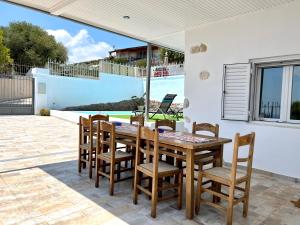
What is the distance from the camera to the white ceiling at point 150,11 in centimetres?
450

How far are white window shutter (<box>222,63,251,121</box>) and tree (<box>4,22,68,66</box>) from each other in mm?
18514

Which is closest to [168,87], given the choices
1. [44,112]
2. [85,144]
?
[44,112]

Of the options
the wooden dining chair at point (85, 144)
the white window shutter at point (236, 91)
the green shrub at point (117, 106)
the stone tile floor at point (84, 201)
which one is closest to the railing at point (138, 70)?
the green shrub at point (117, 106)

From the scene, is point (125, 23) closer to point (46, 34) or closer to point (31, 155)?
point (31, 155)

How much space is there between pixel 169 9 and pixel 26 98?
11989mm

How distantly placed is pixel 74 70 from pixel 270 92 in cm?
1271

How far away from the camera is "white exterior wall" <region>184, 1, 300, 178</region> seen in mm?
4246

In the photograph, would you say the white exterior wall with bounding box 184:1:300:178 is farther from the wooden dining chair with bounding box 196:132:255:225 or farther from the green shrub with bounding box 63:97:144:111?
the green shrub with bounding box 63:97:144:111

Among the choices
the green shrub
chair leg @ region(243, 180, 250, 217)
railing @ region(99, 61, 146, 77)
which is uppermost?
railing @ region(99, 61, 146, 77)

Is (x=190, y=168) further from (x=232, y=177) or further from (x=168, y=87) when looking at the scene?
(x=168, y=87)

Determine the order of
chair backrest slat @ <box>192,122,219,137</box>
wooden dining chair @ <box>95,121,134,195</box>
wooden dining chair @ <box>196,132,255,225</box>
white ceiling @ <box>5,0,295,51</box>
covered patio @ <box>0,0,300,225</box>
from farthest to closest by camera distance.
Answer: white ceiling @ <box>5,0,295,51</box> → chair backrest slat @ <box>192,122,219,137</box> → wooden dining chair @ <box>95,121,134,195</box> → covered patio @ <box>0,0,300,225</box> → wooden dining chair @ <box>196,132,255,225</box>

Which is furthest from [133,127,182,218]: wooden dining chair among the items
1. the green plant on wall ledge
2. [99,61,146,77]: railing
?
[99,61,146,77]: railing

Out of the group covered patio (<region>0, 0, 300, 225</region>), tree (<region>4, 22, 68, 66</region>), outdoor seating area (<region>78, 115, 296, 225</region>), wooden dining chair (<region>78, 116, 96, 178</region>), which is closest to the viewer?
outdoor seating area (<region>78, 115, 296, 225</region>)

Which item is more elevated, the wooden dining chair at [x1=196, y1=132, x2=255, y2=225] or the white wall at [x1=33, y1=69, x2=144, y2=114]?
the white wall at [x1=33, y1=69, x2=144, y2=114]
